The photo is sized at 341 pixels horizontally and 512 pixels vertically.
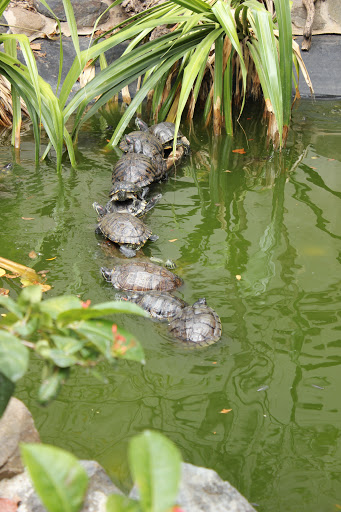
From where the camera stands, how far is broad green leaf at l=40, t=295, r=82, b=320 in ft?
4.42

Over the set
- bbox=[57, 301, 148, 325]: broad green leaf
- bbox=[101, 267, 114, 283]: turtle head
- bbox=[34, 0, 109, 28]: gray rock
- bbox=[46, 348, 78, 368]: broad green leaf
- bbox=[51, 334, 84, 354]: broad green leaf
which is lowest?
bbox=[101, 267, 114, 283]: turtle head

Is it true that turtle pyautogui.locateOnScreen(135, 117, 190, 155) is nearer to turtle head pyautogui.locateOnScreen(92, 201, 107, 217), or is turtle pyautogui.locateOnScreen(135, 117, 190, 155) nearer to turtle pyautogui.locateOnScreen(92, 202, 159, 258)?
turtle head pyautogui.locateOnScreen(92, 201, 107, 217)

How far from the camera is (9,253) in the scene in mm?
4359

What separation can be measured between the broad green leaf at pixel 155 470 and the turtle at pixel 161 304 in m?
2.53

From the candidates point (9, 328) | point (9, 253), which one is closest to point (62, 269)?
point (9, 253)

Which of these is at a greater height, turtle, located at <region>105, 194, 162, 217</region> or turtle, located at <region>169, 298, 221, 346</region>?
turtle, located at <region>169, 298, 221, 346</region>

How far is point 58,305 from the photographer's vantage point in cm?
138

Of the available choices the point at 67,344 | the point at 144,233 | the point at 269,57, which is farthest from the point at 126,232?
the point at 67,344

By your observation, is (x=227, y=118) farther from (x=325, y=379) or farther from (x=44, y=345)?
(x=44, y=345)

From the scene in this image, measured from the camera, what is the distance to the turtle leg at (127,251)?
4477mm

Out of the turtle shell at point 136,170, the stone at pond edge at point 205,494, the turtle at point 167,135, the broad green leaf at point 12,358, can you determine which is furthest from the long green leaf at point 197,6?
the broad green leaf at point 12,358

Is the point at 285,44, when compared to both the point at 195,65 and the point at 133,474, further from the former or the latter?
the point at 133,474

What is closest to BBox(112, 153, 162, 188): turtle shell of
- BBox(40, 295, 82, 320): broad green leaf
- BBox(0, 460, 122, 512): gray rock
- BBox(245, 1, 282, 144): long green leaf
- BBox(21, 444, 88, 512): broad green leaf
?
BBox(245, 1, 282, 144): long green leaf

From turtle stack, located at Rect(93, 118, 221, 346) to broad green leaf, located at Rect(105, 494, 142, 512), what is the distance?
2144mm
